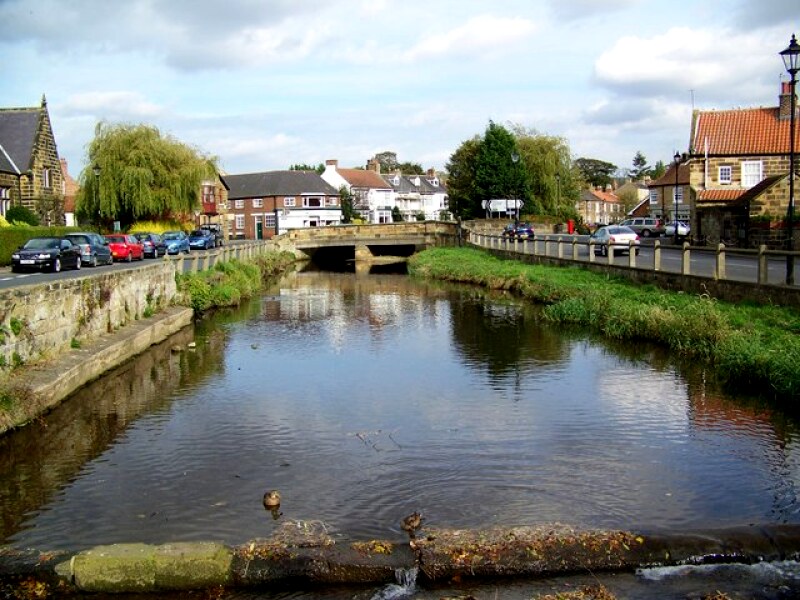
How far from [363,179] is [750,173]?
78.6 m

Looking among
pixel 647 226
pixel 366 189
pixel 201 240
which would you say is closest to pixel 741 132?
pixel 647 226

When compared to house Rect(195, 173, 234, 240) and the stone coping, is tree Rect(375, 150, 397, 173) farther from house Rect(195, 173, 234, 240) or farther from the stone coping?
the stone coping

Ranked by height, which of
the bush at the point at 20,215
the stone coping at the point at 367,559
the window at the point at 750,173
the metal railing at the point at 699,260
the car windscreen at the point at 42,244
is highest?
the window at the point at 750,173

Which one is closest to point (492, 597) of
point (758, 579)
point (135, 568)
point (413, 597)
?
point (413, 597)

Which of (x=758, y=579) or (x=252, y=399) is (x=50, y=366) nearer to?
(x=252, y=399)

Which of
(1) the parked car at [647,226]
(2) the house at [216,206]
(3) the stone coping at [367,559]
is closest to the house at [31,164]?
(2) the house at [216,206]

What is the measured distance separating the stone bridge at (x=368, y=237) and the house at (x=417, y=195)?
193 feet

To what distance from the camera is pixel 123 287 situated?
20.9 metres

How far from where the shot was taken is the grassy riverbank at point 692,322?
49.0 ft

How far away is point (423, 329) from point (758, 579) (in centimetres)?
1828

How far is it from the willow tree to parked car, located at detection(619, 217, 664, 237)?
3666 centimetres

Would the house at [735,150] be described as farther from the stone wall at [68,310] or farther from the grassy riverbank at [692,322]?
the stone wall at [68,310]

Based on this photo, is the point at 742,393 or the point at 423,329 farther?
the point at 423,329

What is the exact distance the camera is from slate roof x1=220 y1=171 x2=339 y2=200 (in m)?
104
